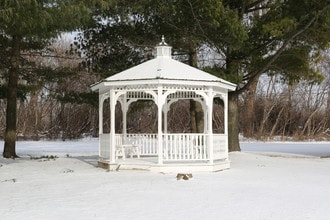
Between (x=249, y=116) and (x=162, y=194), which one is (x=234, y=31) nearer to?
(x=162, y=194)

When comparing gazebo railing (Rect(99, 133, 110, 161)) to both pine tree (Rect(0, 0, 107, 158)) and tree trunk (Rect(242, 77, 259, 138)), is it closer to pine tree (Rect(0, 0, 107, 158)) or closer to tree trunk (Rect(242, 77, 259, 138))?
pine tree (Rect(0, 0, 107, 158))

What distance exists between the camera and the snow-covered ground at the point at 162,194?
315 inches

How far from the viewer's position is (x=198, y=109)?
2214cm

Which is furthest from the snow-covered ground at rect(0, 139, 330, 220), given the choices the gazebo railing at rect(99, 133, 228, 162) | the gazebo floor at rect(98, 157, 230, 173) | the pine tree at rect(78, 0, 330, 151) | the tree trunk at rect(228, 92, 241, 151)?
the tree trunk at rect(228, 92, 241, 151)

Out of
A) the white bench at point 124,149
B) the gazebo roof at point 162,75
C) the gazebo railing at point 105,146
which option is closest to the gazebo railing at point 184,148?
the white bench at point 124,149

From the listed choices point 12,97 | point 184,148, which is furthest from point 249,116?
point 184,148

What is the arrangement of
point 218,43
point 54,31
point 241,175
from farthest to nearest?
point 218,43 → point 54,31 → point 241,175

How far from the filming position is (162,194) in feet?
32.4

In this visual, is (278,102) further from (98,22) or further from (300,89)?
(98,22)

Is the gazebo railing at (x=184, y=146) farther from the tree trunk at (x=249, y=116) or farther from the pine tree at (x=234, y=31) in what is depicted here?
the tree trunk at (x=249, y=116)

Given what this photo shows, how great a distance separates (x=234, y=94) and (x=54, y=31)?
28.5ft

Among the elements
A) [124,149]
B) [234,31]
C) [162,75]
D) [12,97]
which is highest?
[234,31]

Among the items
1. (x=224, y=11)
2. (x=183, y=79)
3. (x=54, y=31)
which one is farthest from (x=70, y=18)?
(x=224, y=11)

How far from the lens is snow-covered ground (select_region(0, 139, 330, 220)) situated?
26.2 feet
